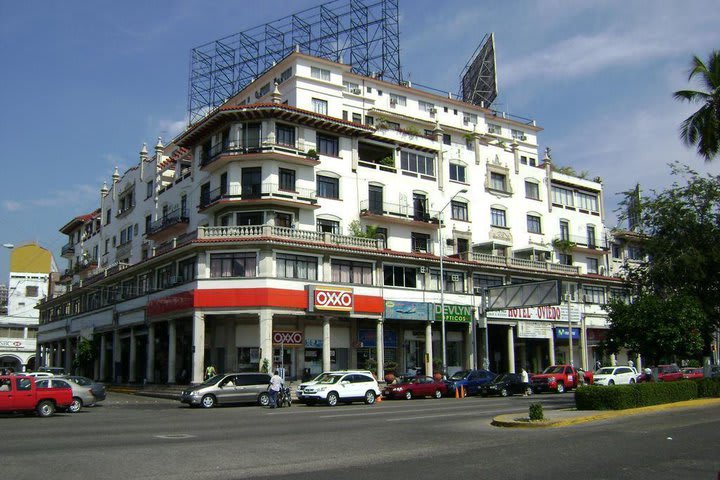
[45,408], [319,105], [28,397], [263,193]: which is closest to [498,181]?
[319,105]

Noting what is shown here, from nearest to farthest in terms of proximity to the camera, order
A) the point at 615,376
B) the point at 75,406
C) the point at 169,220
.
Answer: the point at 75,406, the point at 615,376, the point at 169,220

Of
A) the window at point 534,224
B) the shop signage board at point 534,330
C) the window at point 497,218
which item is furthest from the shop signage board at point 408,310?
the window at point 534,224

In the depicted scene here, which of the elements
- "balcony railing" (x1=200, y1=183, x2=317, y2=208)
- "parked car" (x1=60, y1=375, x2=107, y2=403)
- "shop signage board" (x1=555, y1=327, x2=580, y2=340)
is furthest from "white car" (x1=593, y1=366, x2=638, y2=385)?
"parked car" (x1=60, y1=375, x2=107, y2=403)

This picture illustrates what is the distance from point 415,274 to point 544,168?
22.8m

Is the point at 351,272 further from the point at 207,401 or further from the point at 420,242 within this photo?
the point at 207,401

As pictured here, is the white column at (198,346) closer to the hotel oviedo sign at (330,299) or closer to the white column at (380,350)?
the hotel oviedo sign at (330,299)

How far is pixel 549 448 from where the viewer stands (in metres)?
15.2

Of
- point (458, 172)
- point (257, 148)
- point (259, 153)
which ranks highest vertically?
point (458, 172)

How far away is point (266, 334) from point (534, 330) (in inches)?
1083

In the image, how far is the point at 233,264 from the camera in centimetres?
4500

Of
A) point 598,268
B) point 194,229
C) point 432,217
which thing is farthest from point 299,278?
point 598,268

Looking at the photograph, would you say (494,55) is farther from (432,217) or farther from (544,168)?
(432,217)

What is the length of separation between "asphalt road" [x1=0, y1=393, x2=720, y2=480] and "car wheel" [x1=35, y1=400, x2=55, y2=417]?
2.45m

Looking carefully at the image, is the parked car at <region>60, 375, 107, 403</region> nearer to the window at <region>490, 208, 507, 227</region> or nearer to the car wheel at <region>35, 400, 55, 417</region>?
the car wheel at <region>35, 400, 55, 417</region>
